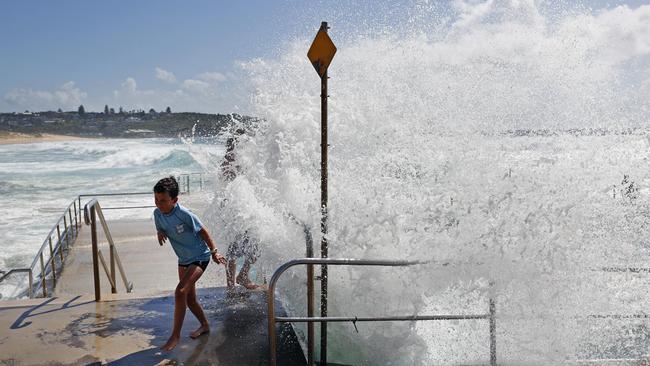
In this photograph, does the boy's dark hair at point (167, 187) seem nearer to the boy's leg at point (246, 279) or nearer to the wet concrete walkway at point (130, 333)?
the wet concrete walkway at point (130, 333)

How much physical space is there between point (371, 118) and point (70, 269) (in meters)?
6.28

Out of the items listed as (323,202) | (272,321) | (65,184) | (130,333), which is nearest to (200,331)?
(130,333)

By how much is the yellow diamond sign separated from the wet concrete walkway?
234 cm

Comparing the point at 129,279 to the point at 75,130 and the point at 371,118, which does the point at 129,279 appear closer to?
the point at 371,118

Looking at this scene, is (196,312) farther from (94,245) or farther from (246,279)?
(94,245)

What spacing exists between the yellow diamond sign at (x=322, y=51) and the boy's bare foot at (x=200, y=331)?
7.90 ft

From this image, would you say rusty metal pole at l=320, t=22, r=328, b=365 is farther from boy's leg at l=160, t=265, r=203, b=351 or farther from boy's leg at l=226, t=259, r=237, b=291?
boy's leg at l=226, t=259, r=237, b=291

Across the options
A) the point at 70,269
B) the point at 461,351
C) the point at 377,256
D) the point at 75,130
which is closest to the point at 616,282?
the point at 461,351

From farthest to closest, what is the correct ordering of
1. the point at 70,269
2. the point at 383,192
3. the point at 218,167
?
the point at 70,269, the point at 218,167, the point at 383,192

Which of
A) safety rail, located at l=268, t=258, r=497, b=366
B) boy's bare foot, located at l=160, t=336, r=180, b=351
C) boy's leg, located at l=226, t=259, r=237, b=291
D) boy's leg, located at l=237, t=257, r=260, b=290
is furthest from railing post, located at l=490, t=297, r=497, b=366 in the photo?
boy's leg, located at l=226, t=259, r=237, b=291

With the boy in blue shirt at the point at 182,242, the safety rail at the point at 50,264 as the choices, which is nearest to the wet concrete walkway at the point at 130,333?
the boy in blue shirt at the point at 182,242

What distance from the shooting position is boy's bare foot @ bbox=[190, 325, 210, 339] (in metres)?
4.72

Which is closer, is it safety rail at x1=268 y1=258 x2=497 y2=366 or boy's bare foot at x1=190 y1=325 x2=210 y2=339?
safety rail at x1=268 y1=258 x2=497 y2=366

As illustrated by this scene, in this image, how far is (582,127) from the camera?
24.6 feet
